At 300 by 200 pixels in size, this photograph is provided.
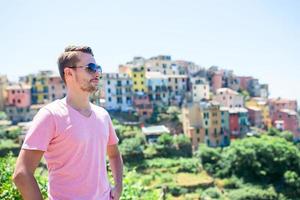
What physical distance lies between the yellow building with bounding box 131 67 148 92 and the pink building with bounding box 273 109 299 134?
17458 mm

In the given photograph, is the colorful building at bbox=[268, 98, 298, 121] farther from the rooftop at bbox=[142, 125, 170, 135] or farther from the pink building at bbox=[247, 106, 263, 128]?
the rooftop at bbox=[142, 125, 170, 135]

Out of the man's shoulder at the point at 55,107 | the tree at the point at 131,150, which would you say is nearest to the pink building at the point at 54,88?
the tree at the point at 131,150

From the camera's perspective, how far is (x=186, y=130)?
43281 millimetres

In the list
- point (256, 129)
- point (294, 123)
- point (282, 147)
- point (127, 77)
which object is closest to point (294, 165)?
point (282, 147)

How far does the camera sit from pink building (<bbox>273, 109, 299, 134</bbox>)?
5097 centimetres

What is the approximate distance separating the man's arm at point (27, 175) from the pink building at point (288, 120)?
5172 centimetres

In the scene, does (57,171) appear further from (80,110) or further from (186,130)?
Answer: (186,130)

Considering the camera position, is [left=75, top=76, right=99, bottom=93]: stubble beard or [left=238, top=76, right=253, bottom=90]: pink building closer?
[left=75, top=76, right=99, bottom=93]: stubble beard

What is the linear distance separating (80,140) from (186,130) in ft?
135

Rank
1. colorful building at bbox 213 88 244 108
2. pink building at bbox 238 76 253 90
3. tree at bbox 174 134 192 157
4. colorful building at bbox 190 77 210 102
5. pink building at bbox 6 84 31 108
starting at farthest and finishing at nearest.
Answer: pink building at bbox 238 76 253 90 < colorful building at bbox 190 77 210 102 < colorful building at bbox 213 88 244 108 < pink building at bbox 6 84 31 108 < tree at bbox 174 134 192 157

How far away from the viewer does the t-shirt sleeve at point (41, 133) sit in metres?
2.34

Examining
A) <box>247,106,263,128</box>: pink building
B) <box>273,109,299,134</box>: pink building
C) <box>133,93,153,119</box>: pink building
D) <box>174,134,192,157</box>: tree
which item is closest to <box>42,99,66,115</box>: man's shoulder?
<box>174,134,192,157</box>: tree

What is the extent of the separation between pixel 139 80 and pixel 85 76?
44.8 metres

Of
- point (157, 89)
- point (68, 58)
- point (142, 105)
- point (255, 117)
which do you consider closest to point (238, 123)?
point (255, 117)
